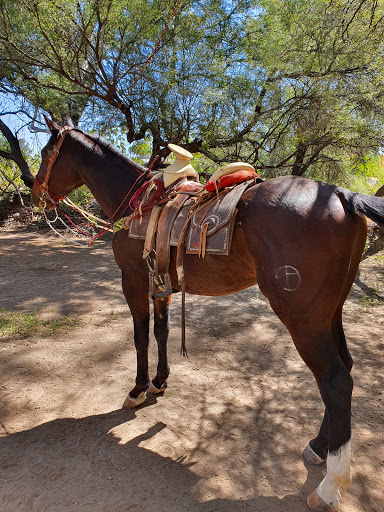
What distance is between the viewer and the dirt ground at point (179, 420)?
7.34 ft

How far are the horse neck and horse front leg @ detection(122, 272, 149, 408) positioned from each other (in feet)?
2.28

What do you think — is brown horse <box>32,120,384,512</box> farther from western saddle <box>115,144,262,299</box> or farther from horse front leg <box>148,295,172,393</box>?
horse front leg <box>148,295,172,393</box>

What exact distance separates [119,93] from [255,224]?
251 inches

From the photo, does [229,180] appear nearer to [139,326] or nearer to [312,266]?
[312,266]

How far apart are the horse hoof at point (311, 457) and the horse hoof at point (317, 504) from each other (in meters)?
0.37

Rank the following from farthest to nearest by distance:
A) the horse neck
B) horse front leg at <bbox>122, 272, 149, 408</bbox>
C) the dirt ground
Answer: the horse neck, horse front leg at <bbox>122, 272, 149, 408</bbox>, the dirt ground

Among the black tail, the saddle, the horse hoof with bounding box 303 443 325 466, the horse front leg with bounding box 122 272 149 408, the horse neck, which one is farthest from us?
the horse neck

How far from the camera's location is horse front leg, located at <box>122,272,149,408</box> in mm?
3127

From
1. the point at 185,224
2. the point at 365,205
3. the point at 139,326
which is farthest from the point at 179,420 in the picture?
the point at 365,205

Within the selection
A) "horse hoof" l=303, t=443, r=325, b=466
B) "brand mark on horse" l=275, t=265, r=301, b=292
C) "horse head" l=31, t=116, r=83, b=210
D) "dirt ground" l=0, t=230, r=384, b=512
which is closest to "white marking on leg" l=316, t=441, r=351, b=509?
"dirt ground" l=0, t=230, r=384, b=512

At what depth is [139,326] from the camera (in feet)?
10.6

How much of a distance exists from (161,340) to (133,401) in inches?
23.4

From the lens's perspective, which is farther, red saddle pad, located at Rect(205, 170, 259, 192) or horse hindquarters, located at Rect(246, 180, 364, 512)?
red saddle pad, located at Rect(205, 170, 259, 192)

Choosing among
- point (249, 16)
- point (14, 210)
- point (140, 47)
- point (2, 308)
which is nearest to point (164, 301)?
point (2, 308)
